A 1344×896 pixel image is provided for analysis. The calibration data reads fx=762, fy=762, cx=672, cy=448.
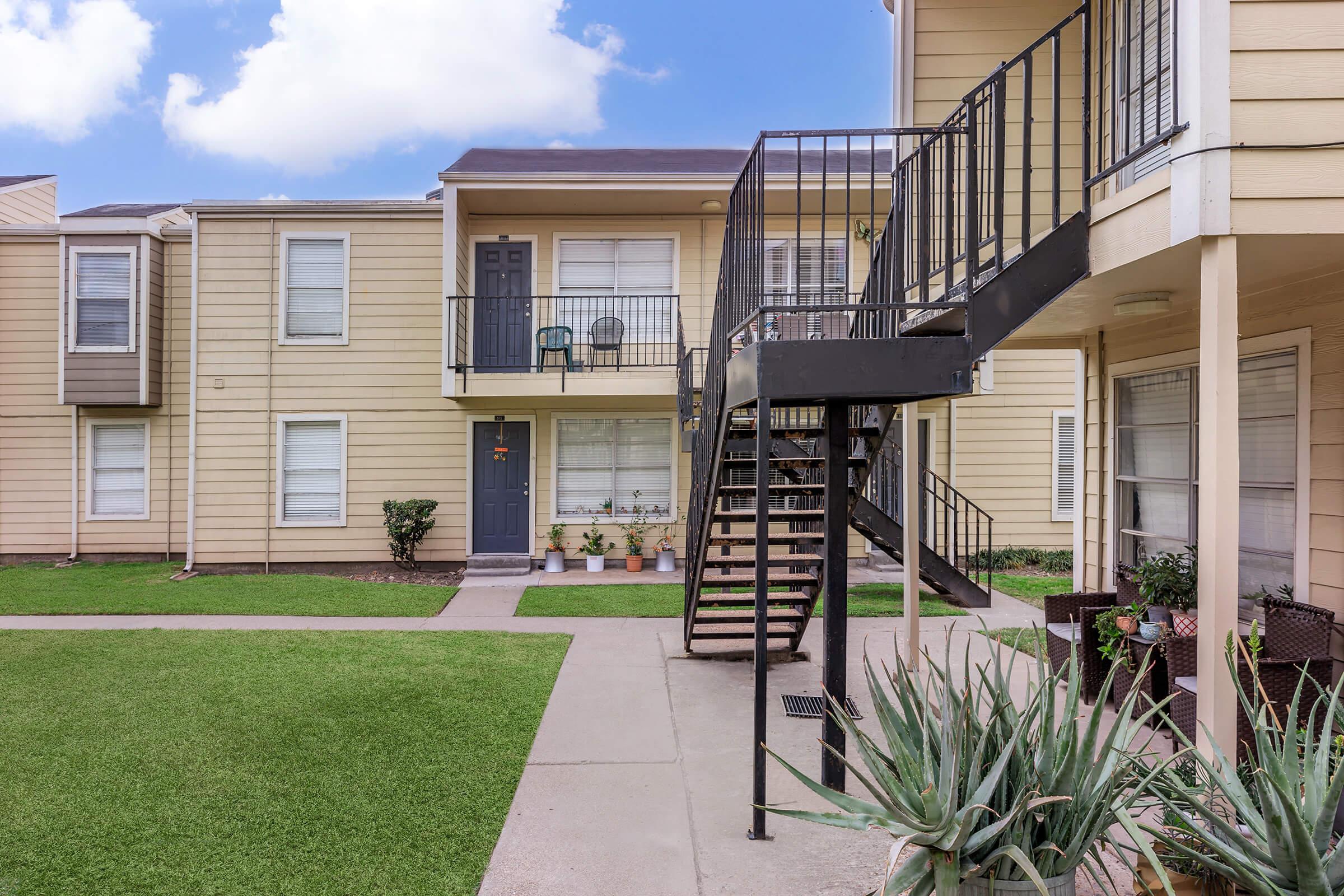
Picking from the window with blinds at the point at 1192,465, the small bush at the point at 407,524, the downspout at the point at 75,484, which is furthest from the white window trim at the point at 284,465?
the window with blinds at the point at 1192,465

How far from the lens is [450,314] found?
991 cm

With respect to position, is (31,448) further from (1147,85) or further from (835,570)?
(1147,85)

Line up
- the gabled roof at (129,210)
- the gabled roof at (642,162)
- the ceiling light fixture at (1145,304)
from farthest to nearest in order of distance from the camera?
the gabled roof at (129,210) < the gabled roof at (642,162) < the ceiling light fixture at (1145,304)

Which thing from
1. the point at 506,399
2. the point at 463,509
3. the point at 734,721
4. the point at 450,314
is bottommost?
the point at 734,721

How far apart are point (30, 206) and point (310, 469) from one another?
7721 mm

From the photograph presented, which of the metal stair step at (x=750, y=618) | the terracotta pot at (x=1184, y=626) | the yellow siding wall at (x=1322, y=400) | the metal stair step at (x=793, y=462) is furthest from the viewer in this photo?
the metal stair step at (x=750, y=618)

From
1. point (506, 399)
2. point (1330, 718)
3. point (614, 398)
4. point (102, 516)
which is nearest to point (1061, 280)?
point (1330, 718)

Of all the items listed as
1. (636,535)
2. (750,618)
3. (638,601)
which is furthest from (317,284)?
(750,618)

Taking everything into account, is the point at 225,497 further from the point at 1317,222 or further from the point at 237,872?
the point at 1317,222

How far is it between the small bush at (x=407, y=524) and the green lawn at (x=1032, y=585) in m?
7.55

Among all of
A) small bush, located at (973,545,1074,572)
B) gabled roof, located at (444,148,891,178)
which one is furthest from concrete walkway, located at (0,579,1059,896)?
gabled roof, located at (444,148,891,178)

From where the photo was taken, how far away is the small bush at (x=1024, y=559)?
11.1 m

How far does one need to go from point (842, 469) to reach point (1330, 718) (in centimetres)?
207

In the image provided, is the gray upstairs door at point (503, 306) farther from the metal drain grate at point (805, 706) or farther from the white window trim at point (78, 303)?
the metal drain grate at point (805, 706)
